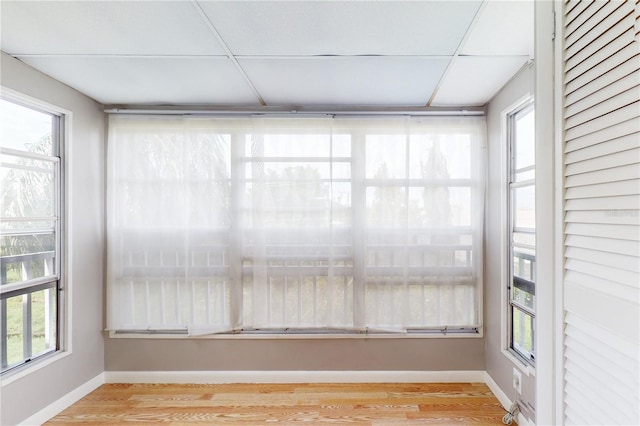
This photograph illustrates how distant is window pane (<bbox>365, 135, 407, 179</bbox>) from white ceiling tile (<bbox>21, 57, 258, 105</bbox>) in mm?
983

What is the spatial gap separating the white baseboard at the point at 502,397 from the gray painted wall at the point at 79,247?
9.98 feet

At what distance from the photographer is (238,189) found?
8.48 feet

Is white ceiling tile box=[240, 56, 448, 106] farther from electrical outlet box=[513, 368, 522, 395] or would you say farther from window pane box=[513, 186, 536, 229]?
electrical outlet box=[513, 368, 522, 395]

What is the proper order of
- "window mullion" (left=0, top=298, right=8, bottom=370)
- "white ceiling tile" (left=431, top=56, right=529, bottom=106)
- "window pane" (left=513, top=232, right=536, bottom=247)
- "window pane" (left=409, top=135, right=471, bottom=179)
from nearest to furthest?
"white ceiling tile" (left=431, top=56, right=529, bottom=106), "window mullion" (left=0, top=298, right=8, bottom=370), "window pane" (left=513, top=232, right=536, bottom=247), "window pane" (left=409, top=135, right=471, bottom=179)

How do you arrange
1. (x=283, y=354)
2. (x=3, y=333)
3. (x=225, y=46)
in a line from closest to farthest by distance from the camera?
(x=225, y=46) → (x=3, y=333) → (x=283, y=354)

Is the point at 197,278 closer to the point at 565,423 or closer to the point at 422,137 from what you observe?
the point at 422,137

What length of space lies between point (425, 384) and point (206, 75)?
2.74 metres

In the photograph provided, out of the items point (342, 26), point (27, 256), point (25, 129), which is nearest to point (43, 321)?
point (27, 256)

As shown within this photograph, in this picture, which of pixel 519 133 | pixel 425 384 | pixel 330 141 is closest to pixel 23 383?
pixel 330 141

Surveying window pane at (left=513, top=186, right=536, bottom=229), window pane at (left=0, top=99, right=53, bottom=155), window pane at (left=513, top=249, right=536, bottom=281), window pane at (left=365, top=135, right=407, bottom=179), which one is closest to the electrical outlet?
window pane at (left=513, top=249, right=536, bottom=281)

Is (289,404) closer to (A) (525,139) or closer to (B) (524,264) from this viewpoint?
(B) (524,264)

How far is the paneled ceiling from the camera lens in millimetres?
1420

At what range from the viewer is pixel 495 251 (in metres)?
2.44

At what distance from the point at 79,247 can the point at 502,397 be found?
3.22m
